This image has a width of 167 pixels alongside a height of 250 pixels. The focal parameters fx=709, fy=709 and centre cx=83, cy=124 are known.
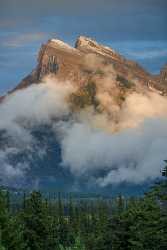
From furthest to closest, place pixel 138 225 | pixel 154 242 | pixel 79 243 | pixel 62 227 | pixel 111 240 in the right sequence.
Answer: pixel 62 227 → pixel 111 240 → pixel 138 225 → pixel 154 242 → pixel 79 243

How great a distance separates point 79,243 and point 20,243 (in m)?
26.0

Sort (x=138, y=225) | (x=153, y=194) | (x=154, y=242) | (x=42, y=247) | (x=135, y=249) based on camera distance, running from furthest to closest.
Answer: (x=42, y=247) → (x=138, y=225) → (x=135, y=249) → (x=154, y=242) → (x=153, y=194)

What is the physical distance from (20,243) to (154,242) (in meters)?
16.7

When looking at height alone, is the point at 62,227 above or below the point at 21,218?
above

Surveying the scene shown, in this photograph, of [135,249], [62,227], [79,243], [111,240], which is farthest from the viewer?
[62,227]

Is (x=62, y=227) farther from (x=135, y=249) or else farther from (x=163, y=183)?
(x=163, y=183)

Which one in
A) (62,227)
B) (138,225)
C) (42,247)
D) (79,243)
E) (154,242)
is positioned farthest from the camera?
(62,227)

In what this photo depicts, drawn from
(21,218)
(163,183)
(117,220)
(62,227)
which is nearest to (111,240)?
(117,220)

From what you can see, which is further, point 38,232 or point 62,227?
point 62,227

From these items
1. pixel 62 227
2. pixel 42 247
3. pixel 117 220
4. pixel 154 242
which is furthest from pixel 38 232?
pixel 62 227

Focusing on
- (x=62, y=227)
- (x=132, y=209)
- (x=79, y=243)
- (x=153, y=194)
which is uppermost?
(x=62, y=227)

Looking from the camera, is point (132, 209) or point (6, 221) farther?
point (132, 209)

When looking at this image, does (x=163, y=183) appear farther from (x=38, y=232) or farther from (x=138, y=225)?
(x=38, y=232)

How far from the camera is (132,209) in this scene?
64188mm
